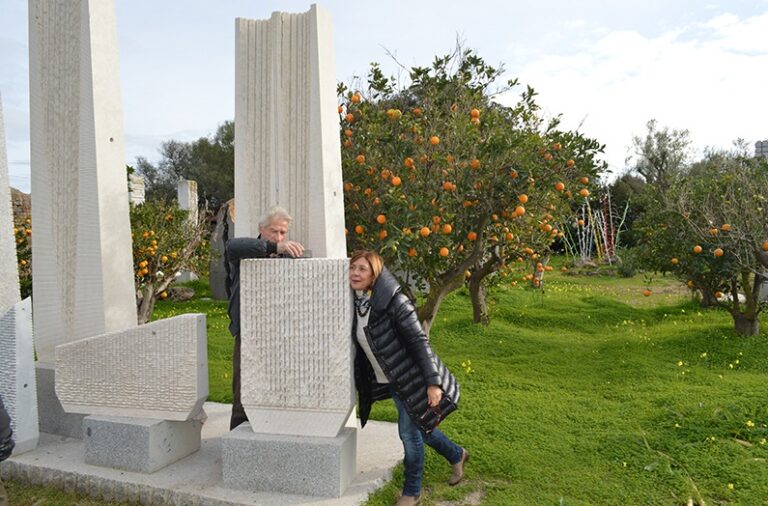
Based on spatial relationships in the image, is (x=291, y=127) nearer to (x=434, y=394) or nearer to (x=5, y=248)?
(x=434, y=394)

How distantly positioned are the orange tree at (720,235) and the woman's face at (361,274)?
14.4ft

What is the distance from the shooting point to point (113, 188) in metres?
3.82

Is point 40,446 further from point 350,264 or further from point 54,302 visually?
point 350,264

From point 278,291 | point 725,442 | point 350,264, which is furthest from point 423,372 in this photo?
point 725,442

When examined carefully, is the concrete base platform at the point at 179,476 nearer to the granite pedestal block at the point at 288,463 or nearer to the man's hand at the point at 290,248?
the granite pedestal block at the point at 288,463

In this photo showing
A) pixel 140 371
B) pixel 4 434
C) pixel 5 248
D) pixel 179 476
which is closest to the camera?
pixel 4 434

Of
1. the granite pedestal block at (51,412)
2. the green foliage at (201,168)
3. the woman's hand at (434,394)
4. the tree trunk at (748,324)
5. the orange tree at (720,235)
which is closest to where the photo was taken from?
the woman's hand at (434,394)

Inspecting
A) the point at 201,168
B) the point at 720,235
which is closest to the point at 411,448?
the point at 720,235

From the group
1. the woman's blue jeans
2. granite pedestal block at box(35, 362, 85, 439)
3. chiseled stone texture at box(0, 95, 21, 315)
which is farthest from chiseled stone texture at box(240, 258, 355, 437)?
Answer: chiseled stone texture at box(0, 95, 21, 315)

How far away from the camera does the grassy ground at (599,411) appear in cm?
329

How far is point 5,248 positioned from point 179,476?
6.21 feet

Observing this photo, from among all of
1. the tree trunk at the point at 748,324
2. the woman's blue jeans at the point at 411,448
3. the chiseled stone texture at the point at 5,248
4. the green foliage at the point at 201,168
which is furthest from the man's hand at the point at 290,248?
the green foliage at the point at 201,168

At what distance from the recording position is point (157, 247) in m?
7.30

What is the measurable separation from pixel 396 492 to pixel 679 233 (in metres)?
5.42
